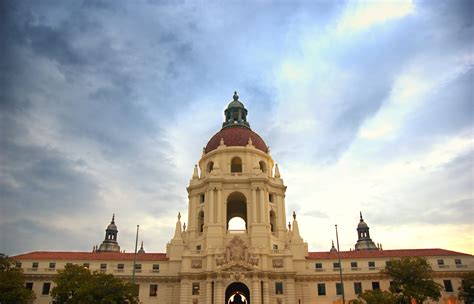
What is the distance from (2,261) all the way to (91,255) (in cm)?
1604

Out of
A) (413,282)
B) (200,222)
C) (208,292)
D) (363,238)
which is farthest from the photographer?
(363,238)

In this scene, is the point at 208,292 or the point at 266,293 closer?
the point at 208,292

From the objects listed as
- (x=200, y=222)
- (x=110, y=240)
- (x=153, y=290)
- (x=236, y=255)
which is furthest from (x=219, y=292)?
(x=110, y=240)

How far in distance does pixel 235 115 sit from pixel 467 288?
2176 inches

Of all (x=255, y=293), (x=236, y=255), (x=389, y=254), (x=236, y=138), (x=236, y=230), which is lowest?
(x=255, y=293)

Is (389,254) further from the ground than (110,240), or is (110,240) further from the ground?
(110,240)

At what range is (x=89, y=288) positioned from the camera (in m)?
54.5

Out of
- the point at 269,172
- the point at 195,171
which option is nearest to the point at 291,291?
the point at 269,172

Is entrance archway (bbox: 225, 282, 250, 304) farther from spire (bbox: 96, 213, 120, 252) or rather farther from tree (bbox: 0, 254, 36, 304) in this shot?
spire (bbox: 96, 213, 120, 252)

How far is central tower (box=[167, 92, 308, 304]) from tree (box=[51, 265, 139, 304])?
1340 cm

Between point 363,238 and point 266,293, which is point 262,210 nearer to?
point 266,293

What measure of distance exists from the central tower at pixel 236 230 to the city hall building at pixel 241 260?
0.17 m

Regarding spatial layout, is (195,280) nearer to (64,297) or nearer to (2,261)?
(64,297)

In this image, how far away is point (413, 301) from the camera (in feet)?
213
